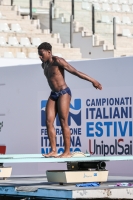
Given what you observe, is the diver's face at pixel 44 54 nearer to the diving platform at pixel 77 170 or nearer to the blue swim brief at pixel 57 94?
the blue swim brief at pixel 57 94

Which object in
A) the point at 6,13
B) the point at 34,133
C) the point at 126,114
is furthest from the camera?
the point at 6,13

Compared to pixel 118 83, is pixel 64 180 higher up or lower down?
lower down

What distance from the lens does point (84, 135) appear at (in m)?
11.8

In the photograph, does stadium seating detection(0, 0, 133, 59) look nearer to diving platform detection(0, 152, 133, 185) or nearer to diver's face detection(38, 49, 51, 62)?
diver's face detection(38, 49, 51, 62)

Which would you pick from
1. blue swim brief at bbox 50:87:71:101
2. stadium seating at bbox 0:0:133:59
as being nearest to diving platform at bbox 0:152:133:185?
blue swim brief at bbox 50:87:71:101

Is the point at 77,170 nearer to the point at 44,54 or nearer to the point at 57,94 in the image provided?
the point at 57,94

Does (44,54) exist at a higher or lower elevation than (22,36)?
higher

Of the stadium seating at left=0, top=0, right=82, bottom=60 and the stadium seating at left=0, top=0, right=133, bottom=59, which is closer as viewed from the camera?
the stadium seating at left=0, top=0, right=82, bottom=60

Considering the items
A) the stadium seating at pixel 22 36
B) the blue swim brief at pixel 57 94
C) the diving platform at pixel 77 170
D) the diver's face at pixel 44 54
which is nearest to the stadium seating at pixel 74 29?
the stadium seating at pixel 22 36

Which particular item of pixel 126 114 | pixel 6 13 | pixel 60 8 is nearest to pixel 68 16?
pixel 60 8

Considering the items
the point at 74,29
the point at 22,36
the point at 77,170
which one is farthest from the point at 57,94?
the point at 74,29

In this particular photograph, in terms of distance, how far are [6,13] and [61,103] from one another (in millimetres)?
16626

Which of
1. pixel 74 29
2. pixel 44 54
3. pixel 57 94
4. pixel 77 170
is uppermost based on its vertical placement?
pixel 44 54

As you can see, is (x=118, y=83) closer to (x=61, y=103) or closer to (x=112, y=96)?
(x=112, y=96)
